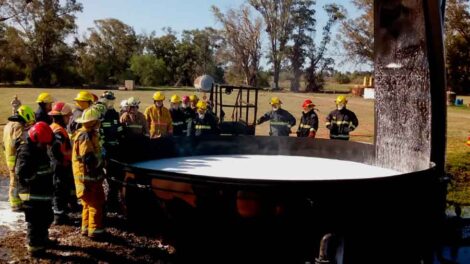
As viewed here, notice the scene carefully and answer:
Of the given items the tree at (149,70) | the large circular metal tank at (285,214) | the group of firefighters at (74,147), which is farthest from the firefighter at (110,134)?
the tree at (149,70)

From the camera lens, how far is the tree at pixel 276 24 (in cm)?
5784

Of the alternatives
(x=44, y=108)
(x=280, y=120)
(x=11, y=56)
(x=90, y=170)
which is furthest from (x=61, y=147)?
(x=11, y=56)

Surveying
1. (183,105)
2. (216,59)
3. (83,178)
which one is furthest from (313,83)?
(83,178)

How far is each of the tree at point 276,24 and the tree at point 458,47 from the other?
67.8ft

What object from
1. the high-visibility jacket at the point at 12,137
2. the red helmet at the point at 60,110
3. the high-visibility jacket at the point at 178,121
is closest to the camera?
the high-visibility jacket at the point at 12,137

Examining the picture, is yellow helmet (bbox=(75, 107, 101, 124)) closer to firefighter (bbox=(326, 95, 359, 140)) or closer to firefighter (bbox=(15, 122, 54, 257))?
firefighter (bbox=(15, 122, 54, 257))

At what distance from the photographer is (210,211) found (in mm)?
4109

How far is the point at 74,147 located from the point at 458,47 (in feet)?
142

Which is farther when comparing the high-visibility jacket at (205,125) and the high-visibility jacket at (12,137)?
the high-visibility jacket at (205,125)

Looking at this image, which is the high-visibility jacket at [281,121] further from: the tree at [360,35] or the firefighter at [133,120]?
the tree at [360,35]

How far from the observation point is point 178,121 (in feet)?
31.4

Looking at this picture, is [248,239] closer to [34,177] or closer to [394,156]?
[34,177]

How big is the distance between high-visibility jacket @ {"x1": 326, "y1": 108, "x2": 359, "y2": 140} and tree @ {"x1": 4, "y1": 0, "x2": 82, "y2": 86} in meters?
45.2

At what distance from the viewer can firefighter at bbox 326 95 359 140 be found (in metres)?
8.63
